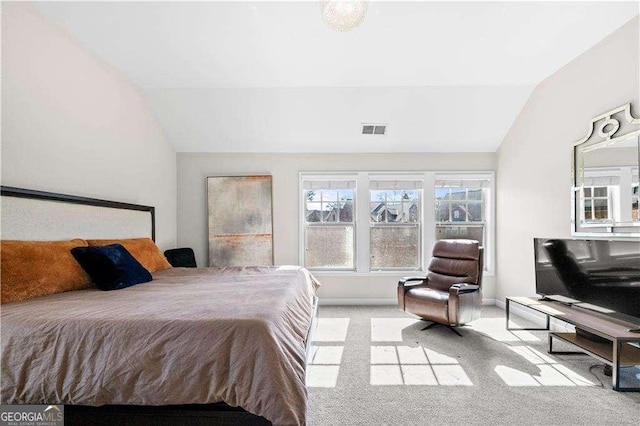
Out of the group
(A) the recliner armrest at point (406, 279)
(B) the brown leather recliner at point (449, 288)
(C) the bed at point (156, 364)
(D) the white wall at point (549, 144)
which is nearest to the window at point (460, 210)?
(D) the white wall at point (549, 144)

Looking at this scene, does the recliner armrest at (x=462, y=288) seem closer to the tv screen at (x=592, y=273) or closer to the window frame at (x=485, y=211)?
the tv screen at (x=592, y=273)

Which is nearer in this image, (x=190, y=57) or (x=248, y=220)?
(x=190, y=57)

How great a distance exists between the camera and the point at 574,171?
294 centimetres

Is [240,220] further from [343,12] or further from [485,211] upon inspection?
[485,211]

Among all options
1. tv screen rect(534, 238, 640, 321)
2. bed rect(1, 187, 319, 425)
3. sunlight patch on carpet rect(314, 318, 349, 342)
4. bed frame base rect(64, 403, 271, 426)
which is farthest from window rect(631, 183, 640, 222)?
bed frame base rect(64, 403, 271, 426)

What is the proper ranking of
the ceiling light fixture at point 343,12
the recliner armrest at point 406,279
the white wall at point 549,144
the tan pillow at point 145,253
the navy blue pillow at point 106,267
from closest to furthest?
the ceiling light fixture at point 343,12
the navy blue pillow at point 106,267
the white wall at point 549,144
the tan pillow at point 145,253
the recliner armrest at point 406,279

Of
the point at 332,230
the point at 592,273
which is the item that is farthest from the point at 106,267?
the point at 592,273

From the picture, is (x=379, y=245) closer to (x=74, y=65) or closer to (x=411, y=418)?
(x=411, y=418)

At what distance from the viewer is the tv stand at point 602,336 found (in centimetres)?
208

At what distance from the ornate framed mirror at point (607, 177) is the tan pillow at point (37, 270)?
4.30 metres

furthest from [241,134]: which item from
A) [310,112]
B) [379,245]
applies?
[379,245]

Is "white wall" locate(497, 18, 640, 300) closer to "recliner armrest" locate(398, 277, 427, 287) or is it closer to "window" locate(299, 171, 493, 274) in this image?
"window" locate(299, 171, 493, 274)

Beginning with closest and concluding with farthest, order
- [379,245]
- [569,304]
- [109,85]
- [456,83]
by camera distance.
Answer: [569,304] < [109,85] < [456,83] < [379,245]

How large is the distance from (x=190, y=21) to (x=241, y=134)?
1.69 metres
